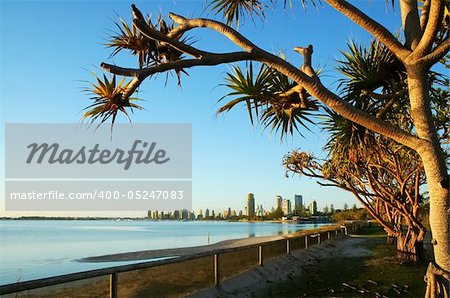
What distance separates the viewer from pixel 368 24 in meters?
5.39

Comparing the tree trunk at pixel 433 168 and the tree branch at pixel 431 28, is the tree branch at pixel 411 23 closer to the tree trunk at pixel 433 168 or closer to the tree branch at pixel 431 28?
the tree branch at pixel 431 28

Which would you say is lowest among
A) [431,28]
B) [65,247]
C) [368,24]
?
[65,247]

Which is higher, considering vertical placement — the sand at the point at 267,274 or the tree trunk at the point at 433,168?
the tree trunk at the point at 433,168

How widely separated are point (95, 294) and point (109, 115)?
3989 mm

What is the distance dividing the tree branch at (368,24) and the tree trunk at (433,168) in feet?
0.89

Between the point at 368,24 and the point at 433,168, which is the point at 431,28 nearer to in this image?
the point at 368,24

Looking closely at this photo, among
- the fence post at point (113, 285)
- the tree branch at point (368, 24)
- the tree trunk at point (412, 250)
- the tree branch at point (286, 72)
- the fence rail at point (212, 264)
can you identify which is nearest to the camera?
the tree branch at point (286, 72)

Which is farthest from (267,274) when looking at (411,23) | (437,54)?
(437,54)

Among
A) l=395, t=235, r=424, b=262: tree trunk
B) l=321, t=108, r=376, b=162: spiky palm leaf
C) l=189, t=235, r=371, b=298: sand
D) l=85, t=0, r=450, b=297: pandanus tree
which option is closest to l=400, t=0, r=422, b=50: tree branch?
l=85, t=0, r=450, b=297: pandanus tree

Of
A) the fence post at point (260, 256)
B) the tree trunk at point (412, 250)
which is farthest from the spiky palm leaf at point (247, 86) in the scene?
the tree trunk at point (412, 250)

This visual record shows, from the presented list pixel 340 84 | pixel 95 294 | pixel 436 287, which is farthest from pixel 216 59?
pixel 95 294

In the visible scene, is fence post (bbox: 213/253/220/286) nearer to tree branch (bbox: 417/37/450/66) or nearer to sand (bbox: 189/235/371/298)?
sand (bbox: 189/235/371/298)

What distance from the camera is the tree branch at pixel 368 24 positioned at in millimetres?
5363

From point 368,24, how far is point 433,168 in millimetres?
1862
